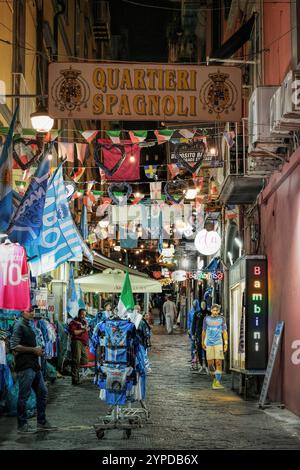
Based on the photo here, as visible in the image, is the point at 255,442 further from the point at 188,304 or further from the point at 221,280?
the point at 188,304

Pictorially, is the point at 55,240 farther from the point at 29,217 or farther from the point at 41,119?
the point at 41,119

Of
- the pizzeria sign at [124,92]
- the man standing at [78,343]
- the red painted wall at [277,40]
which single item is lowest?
the man standing at [78,343]

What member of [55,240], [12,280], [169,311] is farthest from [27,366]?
[169,311]

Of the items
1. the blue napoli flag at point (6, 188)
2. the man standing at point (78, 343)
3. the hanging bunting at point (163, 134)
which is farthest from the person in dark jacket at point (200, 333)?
the blue napoli flag at point (6, 188)

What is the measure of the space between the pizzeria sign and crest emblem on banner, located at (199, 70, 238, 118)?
0.04 meters

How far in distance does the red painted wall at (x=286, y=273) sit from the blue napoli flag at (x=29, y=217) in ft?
15.3

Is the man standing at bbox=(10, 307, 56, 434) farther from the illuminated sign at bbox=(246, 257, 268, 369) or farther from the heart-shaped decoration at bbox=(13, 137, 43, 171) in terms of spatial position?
the illuminated sign at bbox=(246, 257, 268, 369)

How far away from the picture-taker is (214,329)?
65.3 ft

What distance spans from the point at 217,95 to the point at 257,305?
542 cm

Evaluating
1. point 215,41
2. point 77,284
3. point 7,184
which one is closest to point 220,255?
point 77,284

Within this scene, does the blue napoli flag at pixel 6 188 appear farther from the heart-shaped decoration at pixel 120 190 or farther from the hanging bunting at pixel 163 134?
the heart-shaped decoration at pixel 120 190

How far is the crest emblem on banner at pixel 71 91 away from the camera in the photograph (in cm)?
1358

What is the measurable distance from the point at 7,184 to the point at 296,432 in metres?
5.98

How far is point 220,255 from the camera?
93.8 ft
